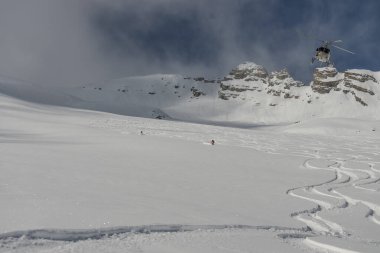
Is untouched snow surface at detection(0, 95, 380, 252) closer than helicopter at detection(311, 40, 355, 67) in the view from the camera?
Yes

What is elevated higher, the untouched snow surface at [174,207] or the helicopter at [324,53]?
the helicopter at [324,53]

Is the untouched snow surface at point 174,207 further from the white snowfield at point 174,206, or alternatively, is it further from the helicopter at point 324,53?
the helicopter at point 324,53

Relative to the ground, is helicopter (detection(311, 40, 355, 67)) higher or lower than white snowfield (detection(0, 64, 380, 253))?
higher

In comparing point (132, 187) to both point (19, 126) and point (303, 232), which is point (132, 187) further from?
point (19, 126)

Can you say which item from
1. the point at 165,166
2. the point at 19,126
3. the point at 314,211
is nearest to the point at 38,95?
the point at 19,126

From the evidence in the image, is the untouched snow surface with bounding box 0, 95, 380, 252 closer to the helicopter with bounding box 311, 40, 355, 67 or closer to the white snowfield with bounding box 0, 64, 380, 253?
the white snowfield with bounding box 0, 64, 380, 253

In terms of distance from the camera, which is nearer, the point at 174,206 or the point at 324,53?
the point at 174,206

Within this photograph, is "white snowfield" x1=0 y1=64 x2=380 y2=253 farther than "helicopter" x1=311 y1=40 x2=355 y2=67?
No

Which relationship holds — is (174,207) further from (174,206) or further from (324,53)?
(324,53)

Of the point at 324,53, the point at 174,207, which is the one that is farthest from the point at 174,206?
the point at 324,53

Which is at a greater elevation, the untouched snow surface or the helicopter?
the helicopter

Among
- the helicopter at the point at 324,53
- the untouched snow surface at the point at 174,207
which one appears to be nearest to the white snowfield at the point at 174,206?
the untouched snow surface at the point at 174,207

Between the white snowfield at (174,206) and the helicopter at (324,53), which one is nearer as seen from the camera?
the white snowfield at (174,206)

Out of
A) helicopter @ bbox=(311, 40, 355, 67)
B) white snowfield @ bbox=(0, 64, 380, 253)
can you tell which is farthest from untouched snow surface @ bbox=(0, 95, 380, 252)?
helicopter @ bbox=(311, 40, 355, 67)
